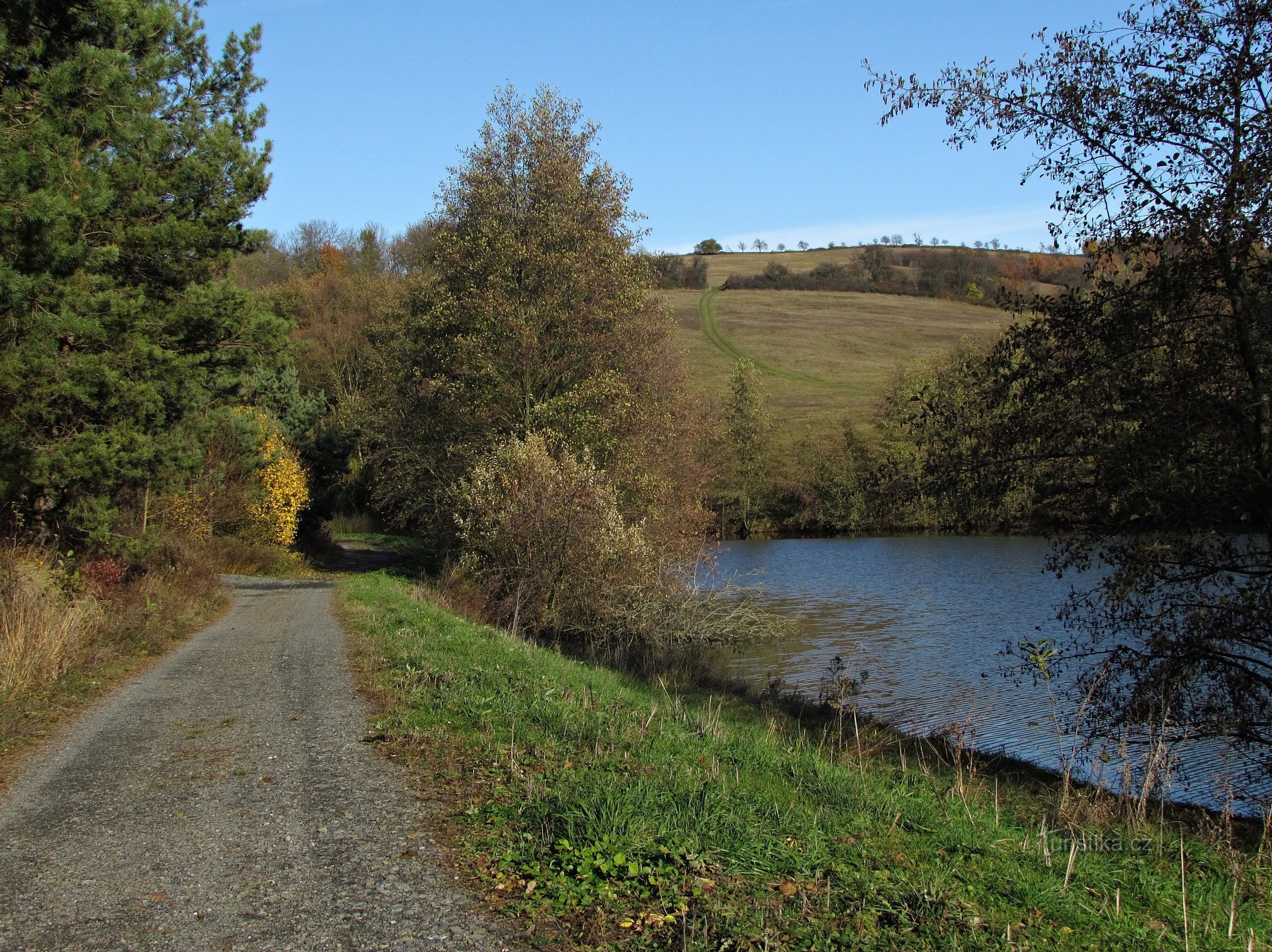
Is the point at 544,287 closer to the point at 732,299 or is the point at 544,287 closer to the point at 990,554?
the point at 990,554

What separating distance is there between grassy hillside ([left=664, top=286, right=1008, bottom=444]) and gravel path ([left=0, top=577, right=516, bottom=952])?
5837 centimetres

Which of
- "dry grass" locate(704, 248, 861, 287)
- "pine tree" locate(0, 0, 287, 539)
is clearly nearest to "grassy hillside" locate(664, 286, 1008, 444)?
"dry grass" locate(704, 248, 861, 287)

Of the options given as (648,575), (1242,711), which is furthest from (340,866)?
(648,575)

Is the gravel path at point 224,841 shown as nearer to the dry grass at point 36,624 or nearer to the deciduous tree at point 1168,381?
the dry grass at point 36,624

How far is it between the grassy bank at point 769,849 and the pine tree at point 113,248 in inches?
284

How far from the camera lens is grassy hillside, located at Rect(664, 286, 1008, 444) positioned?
72.3m

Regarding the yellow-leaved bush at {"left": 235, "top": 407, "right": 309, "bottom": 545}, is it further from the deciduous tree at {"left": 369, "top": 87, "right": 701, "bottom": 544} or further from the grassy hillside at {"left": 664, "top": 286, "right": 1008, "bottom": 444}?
the grassy hillside at {"left": 664, "top": 286, "right": 1008, "bottom": 444}

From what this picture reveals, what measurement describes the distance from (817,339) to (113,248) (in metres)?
82.1

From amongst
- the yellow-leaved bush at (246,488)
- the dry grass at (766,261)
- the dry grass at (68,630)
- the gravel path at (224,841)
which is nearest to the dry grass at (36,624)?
the dry grass at (68,630)

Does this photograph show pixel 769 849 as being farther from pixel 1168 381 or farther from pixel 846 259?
pixel 846 259

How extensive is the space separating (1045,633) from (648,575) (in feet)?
29.3

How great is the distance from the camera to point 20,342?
40.4 feet

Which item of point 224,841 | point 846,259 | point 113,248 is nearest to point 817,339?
point 846,259

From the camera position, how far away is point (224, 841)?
5.46 m
